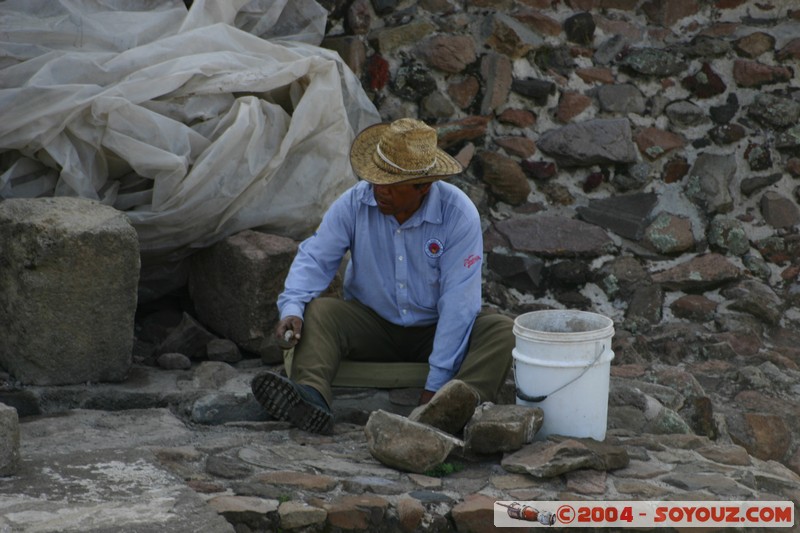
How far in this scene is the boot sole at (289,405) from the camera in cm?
406

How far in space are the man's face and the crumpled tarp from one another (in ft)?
3.44

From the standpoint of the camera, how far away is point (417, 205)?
4289 millimetres

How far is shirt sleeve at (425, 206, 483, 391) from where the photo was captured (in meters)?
4.23

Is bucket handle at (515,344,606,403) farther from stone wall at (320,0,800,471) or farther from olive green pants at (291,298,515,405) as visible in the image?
stone wall at (320,0,800,471)

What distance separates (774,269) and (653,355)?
0.92 meters

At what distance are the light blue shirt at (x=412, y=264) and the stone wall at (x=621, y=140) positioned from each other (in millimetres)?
1383

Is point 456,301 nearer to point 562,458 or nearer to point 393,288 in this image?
point 393,288

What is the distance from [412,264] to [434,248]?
0.11 m

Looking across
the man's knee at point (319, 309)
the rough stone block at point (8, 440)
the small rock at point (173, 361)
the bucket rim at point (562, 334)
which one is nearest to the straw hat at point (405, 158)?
the man's knee at point (319, 309)

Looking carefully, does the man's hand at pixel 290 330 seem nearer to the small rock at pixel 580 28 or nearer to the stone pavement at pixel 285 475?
the stone pavement at pixel 285 475

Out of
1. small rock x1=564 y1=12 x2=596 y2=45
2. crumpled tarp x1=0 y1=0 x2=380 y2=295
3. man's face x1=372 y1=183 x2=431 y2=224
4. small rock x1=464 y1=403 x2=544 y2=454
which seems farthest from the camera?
small rock x1=564 y1=12 x2=596 y2=45

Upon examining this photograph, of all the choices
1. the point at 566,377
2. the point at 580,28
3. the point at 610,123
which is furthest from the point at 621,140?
the point at 566,377

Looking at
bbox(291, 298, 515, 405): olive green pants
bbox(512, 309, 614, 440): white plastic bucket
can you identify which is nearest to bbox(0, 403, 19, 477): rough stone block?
bbox(291, 298, 515, 405): olive green pants

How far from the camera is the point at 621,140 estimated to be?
608cm
